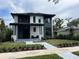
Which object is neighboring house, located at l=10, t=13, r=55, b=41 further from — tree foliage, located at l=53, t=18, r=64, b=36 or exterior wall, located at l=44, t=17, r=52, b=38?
tree foliage, located at l=53, t=18, r=64, b=36

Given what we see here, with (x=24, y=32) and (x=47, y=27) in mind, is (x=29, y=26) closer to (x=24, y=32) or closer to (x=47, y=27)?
(x=24, y=32)

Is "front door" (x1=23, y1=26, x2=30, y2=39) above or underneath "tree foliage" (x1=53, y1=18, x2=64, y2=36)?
underneath

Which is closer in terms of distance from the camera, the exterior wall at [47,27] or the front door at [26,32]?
the front door at [26,32]

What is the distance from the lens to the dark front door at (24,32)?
113ft

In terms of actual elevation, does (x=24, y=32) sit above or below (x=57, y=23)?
below

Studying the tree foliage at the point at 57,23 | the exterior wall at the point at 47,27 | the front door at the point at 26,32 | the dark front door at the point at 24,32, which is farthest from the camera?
the tree foliage at the point at 57,23

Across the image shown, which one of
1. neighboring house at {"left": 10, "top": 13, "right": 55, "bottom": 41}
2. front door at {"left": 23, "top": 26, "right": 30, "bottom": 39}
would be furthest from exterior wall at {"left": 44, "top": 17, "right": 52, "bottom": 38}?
front door at {"left": 23, "top": 26, "right": 30, "bottom": 39}

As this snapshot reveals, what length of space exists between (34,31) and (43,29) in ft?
7.57

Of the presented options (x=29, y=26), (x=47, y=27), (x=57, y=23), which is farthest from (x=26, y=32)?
(x=57, y=23)

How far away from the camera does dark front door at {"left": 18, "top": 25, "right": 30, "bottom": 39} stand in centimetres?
3438

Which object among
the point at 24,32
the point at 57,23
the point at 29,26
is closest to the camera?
the point at 29,26

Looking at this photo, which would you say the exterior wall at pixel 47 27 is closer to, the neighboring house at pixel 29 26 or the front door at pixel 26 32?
the neighboring house at pixel 29 26

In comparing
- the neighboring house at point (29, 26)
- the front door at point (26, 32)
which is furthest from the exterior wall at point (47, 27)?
the front door at point (26, 32)

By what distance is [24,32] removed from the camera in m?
34.7
